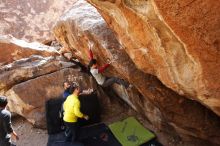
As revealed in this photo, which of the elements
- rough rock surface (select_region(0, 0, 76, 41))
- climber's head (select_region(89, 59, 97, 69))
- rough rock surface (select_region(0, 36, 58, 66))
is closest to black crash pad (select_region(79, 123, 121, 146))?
climber's head (select_region(89, 59, 97, 69))

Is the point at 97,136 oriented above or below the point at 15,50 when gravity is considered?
below

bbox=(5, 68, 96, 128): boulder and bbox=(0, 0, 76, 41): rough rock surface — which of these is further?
bbox=(0, 0, 76, 41): rough rock surface

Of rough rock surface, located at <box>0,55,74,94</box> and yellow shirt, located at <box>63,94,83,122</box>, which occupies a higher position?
rough rock surface, located at <box>0,55,74,94</box>

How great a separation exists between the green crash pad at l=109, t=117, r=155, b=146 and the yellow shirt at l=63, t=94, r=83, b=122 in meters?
1.20

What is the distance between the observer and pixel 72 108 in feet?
25.7

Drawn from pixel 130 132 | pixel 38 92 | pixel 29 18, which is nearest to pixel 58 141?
pixel 38 92

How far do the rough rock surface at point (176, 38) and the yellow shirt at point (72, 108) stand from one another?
207 cm

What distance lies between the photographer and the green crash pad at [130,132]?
820 centimetres

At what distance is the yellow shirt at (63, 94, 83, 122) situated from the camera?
7.69 m

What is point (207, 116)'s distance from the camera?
701 centimetres

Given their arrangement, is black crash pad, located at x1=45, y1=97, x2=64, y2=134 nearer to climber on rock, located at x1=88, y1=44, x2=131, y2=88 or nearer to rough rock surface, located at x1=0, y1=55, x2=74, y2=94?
rough rock surface, located at x1=0, y1=55, x2=74, y2=94

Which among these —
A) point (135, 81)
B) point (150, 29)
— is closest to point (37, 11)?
point (135, 81)

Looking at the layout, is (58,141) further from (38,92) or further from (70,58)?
(70,58)

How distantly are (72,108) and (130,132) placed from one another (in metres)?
1.66
